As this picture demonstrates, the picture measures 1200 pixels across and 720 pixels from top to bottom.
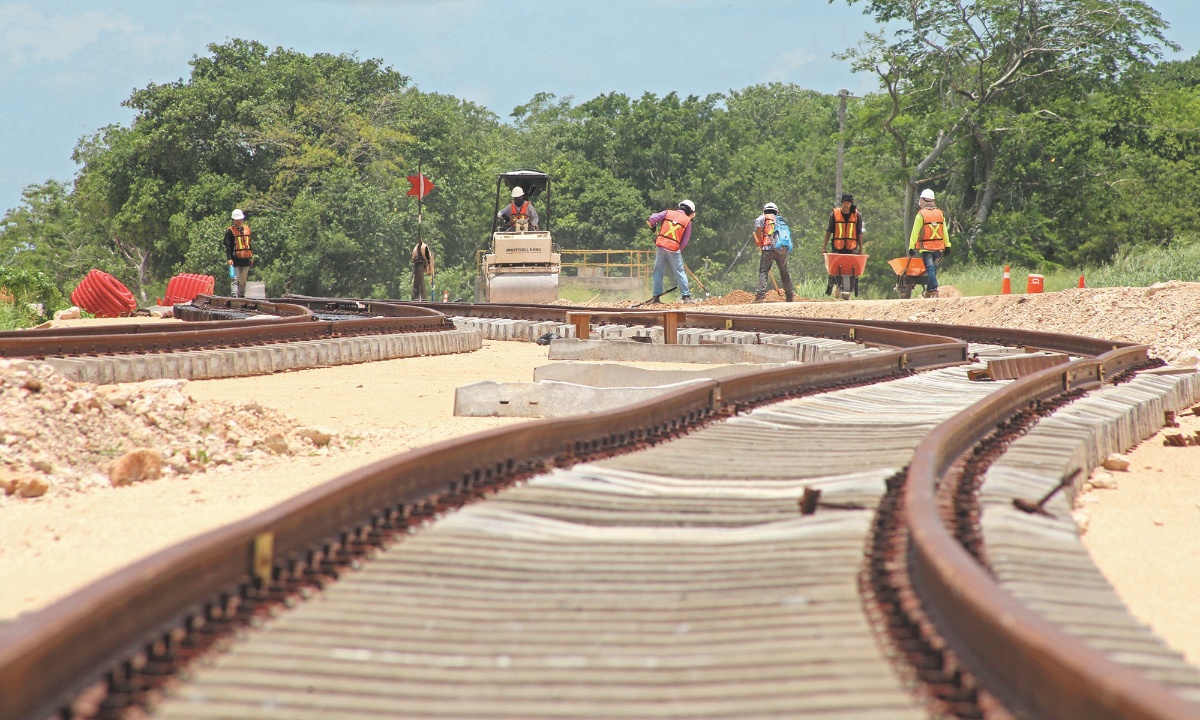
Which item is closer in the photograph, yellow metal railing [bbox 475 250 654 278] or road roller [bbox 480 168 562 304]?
road roller [bbox 480 168 562 304]

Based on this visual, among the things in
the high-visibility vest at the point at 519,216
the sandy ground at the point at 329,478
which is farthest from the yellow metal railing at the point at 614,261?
the sandy ground at the point at 329,478

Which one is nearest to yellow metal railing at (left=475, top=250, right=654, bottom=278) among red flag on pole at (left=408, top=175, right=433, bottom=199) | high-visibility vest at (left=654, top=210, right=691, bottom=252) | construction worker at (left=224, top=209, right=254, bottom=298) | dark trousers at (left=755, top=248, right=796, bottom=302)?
red flag on pole at (left=408, top=175, right=433, bottom=199)

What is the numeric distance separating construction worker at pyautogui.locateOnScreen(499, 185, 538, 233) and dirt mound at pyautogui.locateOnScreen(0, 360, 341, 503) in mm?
15488

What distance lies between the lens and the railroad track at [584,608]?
2.77m

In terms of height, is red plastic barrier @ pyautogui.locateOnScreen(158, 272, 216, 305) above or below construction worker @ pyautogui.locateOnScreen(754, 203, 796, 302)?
below

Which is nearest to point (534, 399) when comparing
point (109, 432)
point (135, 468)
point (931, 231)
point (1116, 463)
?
point (109, 432)

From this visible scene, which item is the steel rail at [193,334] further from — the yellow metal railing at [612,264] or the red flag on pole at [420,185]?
the yellow metal railing at [612,264]

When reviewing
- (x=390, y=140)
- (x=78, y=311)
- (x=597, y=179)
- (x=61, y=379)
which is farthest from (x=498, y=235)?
(x=597, y=179)

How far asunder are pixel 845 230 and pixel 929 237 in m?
1.76

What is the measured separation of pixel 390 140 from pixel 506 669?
5021cm

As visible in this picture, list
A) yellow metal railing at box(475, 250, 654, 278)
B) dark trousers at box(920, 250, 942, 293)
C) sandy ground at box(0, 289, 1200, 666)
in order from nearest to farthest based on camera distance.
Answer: sandy ground at box(0, 289, 1200, 666), dark trousers at box(920, 250, 942, 293), yellow metal railing at box(475, 250, 654, 278)

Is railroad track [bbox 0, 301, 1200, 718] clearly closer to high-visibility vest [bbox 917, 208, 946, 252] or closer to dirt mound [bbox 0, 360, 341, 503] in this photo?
dirt mound [bbox 0, 360, 341, 503]

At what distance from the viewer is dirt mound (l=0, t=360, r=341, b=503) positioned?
6.55m

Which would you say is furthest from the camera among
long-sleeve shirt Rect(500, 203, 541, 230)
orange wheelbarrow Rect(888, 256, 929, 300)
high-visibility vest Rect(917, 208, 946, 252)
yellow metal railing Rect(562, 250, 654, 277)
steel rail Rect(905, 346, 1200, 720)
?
yellow metal railing Rect(562, 250, 654, 277)
